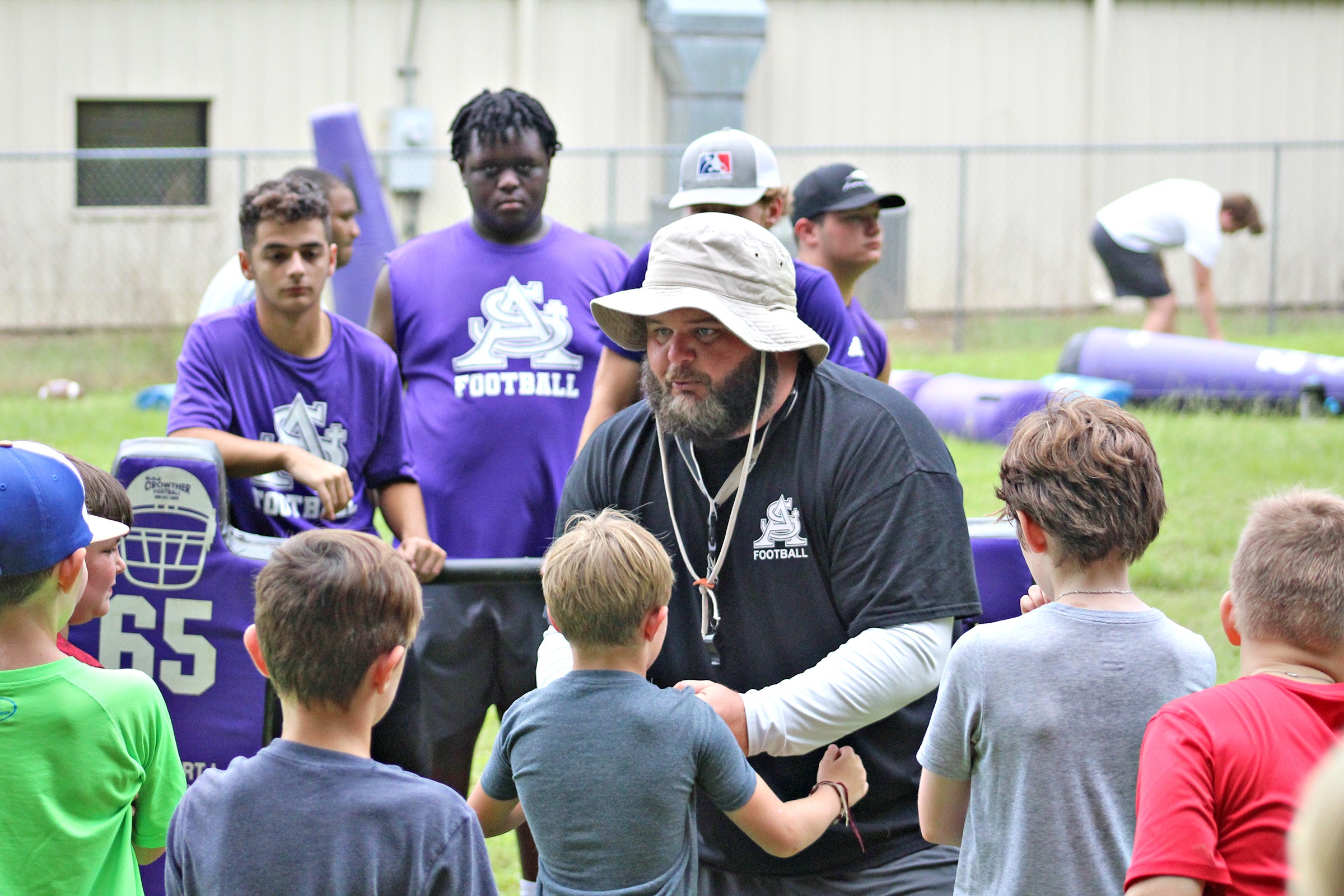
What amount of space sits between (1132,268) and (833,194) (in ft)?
26.7

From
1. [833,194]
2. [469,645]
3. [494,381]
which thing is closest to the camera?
[469,645]

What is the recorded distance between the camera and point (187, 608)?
138 inches

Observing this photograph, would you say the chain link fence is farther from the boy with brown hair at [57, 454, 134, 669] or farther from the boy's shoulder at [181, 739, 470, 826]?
the boy's shoulder at [181, 739, 470, 826]

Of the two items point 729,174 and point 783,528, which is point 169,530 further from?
point 729,174

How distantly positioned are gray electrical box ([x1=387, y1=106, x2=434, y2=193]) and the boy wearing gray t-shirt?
1491 centimetres

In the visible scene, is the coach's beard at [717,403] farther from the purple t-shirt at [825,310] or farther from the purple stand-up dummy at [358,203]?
the purple stand-up dummy at [358,203]

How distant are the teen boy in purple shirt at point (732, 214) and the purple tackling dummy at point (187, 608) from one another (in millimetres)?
1051

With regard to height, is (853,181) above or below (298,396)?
above

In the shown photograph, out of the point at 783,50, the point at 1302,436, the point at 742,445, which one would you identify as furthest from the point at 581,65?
the point at 742,445

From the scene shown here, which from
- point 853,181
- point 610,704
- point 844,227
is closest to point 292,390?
point 610,704

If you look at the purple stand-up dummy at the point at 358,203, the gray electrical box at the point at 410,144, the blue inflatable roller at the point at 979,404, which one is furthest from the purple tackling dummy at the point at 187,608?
the gray electrical box at the point at 410,144

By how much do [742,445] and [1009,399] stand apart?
731 cm

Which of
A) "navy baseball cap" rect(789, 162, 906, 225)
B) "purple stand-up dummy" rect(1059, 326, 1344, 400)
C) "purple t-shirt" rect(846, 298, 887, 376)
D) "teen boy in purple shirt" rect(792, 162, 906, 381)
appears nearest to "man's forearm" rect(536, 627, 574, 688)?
"purple t-shirt" rect(846, 298, 887, 376)

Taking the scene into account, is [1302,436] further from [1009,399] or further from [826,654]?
[826,654]
